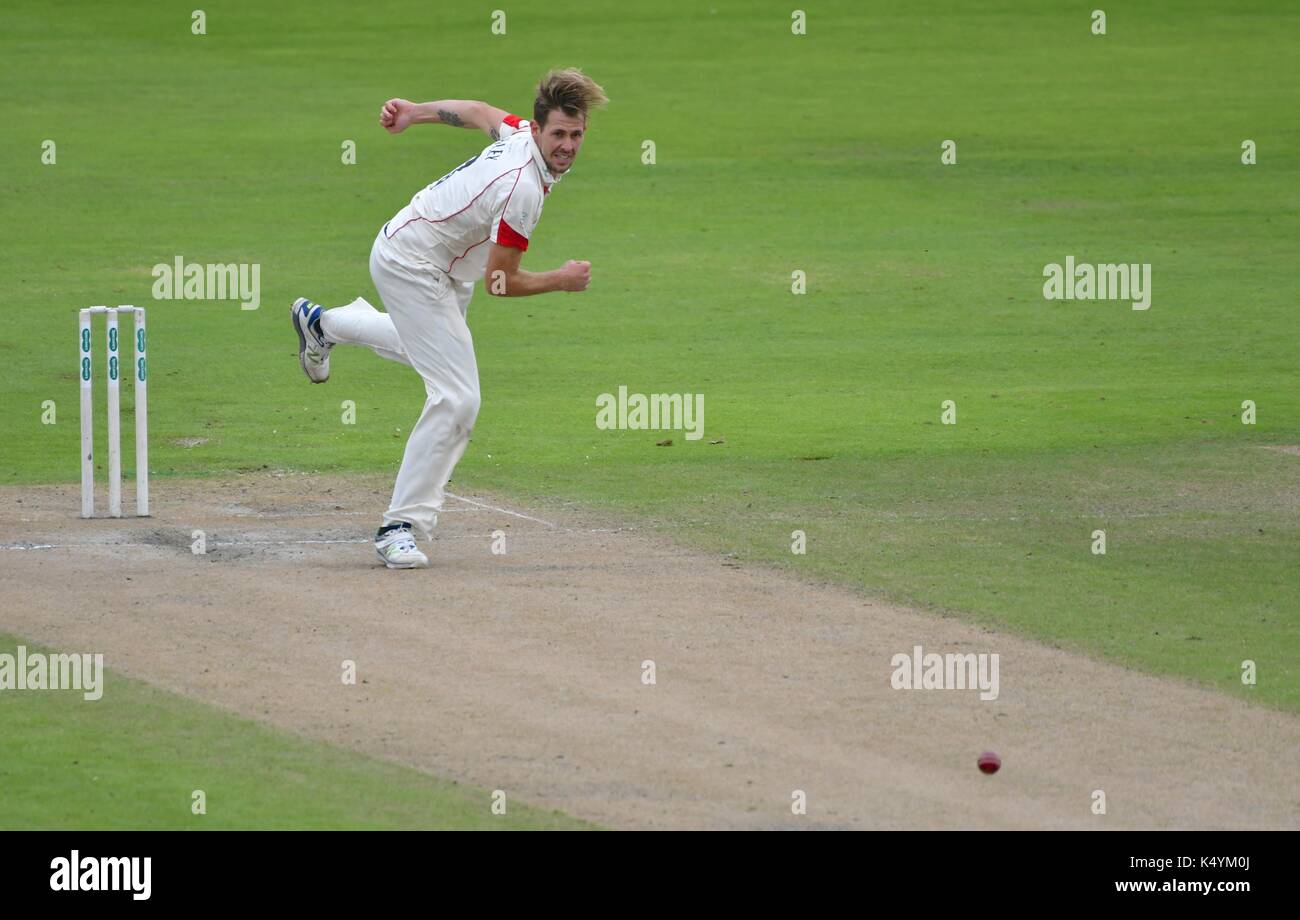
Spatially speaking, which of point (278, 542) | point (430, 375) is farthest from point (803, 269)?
point (430, 375)

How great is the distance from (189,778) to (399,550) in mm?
3461

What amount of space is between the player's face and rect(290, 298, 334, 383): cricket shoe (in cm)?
203

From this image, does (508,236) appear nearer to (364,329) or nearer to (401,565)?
(364,329)

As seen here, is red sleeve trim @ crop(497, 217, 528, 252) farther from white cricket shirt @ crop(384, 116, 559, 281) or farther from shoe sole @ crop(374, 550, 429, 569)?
shoe sole @ crop(374, 550, 429, 569)

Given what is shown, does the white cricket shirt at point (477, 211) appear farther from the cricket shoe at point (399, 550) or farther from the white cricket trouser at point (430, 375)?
the cricket shoe at point (399, 550)

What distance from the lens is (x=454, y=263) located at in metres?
11.4

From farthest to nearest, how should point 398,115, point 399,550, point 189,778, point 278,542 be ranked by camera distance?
1. point 278,542
2. point 398,115
3. point 399,550
4. point 189,778

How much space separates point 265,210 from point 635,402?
12.0 meters

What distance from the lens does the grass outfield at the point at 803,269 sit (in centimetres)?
1295

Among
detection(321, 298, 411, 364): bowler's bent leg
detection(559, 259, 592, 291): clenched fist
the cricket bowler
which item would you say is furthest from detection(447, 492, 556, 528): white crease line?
detection(559, 259, 592, 291): clenched fist

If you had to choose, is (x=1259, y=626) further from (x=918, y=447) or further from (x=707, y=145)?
(x=707, y=145)

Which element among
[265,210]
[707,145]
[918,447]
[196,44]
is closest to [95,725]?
[918,447]

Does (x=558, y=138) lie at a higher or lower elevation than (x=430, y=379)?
higher

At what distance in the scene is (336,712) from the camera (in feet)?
28.7
